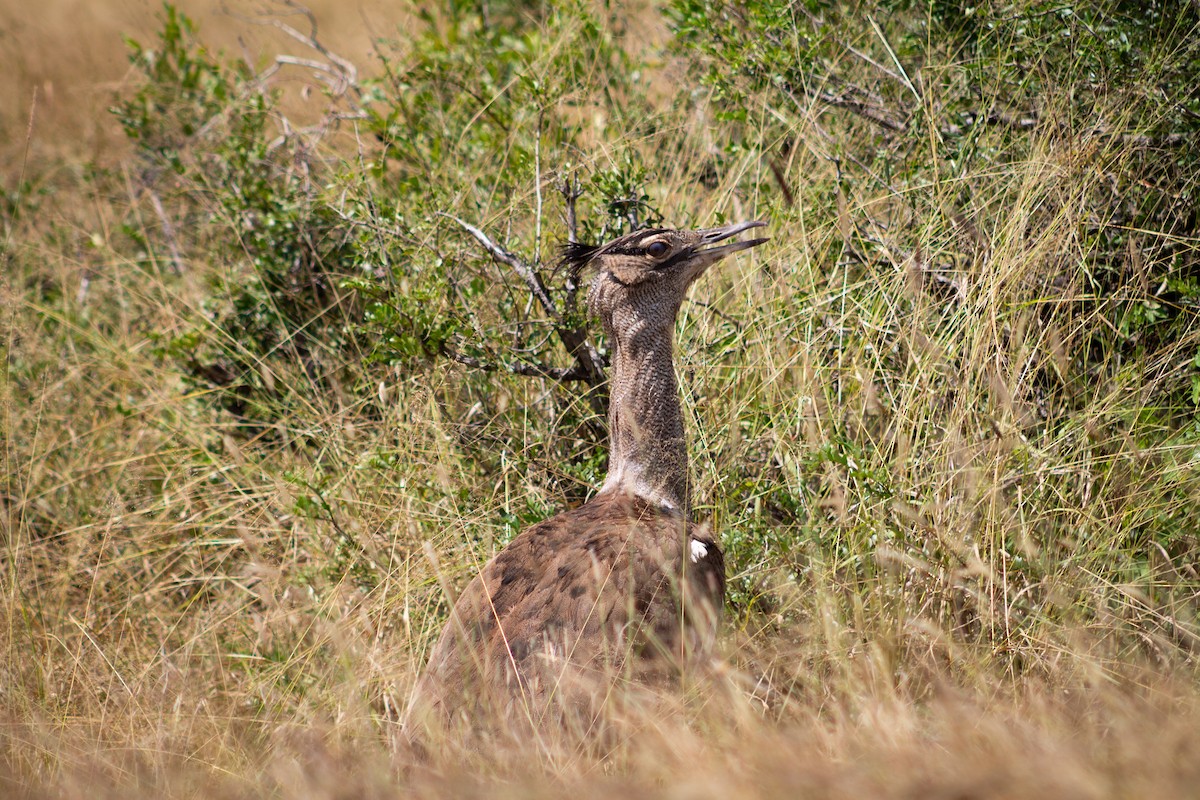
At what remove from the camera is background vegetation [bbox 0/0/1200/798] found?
2.84m

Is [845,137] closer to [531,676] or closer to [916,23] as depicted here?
[916,23]

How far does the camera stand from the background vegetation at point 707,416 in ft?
9.32

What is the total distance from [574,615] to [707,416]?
1325mm

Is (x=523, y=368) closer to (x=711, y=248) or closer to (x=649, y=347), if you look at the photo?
(x=649, y=347)

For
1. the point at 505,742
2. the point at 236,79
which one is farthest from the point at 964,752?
the point at 236,79

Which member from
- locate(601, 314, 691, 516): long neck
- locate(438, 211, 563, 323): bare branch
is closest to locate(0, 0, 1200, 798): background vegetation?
locate(438, 211, 563, 323): bare branch

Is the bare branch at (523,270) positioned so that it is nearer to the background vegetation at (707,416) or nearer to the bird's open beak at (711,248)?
the background vegetation at (707,416)

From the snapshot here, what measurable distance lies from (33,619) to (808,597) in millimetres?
3019

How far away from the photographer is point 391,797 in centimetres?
232

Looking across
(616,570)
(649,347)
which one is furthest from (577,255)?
→ (616,570)

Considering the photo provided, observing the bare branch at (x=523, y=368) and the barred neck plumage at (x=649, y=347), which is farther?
the bare branch at (x=523, y=368)

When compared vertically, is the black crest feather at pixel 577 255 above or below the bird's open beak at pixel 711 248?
above

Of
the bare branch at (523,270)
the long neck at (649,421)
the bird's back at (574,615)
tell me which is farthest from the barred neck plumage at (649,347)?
the bare branch at (523,270)

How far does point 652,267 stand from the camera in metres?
3.78
